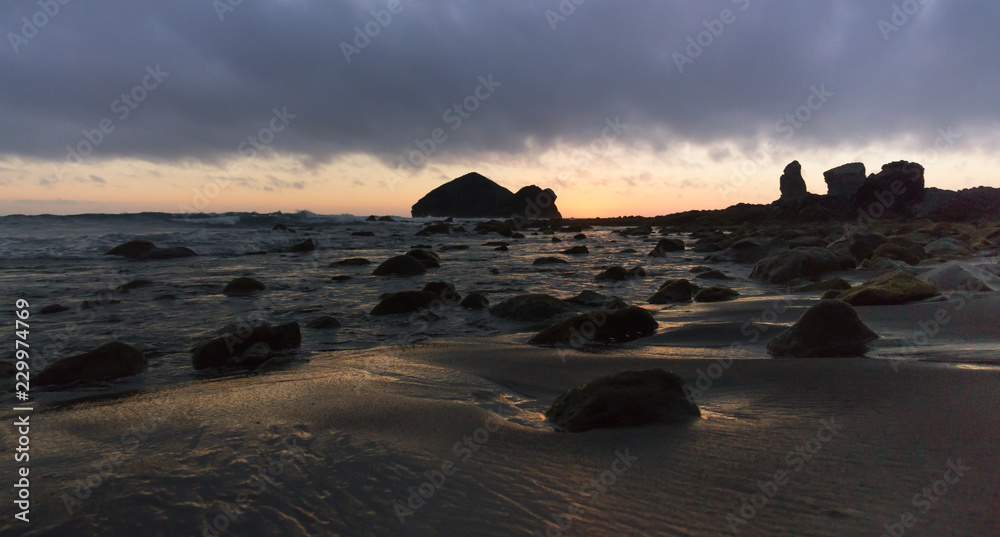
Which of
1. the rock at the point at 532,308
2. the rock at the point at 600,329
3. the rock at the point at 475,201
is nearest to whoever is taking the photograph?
the rock at the point at 600,329

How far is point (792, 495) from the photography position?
66.9 inches

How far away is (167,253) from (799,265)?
554 inches

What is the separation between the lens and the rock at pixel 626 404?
7.94 ft

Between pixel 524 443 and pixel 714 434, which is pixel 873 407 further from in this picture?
pixel 524 443

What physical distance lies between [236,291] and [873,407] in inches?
305

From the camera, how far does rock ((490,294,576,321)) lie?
19.1 feet

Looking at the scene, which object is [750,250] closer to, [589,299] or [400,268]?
[589,299]

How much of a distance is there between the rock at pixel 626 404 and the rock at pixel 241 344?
9.07 ft

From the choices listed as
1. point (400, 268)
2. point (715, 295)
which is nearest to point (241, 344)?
point (715, 295)

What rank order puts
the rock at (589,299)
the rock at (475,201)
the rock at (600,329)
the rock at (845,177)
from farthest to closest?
the rock at (475,201)
the rock at (845,177)
the rock at (589,299)
the rock at (600,329)

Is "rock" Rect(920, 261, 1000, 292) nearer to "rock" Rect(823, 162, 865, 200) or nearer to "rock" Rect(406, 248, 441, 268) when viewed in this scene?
"rock" Rect(406, 248, 441, 268)

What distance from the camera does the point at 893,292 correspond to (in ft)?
16.1

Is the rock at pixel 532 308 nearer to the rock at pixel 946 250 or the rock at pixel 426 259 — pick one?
the rock at pixel 426 259

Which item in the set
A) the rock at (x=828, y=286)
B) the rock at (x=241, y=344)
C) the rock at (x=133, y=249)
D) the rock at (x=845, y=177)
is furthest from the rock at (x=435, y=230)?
the rock at (x=845, y=177)
